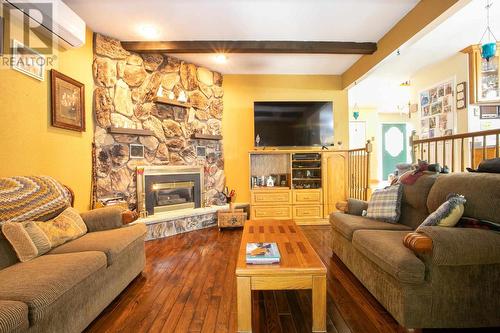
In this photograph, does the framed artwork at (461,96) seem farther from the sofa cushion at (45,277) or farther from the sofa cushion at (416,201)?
the sofa cushion at (45,277)

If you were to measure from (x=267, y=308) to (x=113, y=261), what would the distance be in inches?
45.4

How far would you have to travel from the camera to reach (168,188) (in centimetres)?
373

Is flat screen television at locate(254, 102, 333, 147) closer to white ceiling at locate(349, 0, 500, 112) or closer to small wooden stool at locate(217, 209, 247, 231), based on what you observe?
white ceiling at locate(349, 0, 500, 112)

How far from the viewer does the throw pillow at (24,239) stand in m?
1.47

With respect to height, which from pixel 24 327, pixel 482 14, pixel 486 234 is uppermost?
pixel 482 14

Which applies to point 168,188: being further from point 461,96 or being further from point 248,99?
point 461,96

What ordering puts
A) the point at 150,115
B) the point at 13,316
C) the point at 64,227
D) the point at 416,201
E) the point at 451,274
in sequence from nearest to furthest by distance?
1. the point at 13,316
2. the point at 451,274
3. the point at 64,227
4. the point at 416,201
5. the point at 150,115

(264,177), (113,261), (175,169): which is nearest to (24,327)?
(113,261)

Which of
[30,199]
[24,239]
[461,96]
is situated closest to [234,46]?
[30,199]

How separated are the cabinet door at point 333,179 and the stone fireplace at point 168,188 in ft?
7.03

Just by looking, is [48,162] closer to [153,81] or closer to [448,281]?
[153,81]

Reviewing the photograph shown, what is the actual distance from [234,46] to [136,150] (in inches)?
79.3

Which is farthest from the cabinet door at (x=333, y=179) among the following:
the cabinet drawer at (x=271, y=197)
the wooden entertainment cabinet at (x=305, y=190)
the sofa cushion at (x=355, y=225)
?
the sofa cushion at (x=355, y=225)

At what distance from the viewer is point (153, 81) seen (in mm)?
3654
